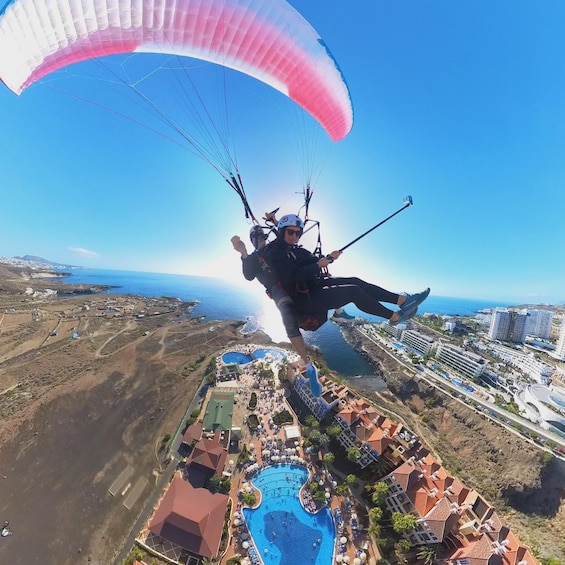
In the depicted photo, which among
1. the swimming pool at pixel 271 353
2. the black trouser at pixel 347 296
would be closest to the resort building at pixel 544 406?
the swimming pool at pixel 271 353

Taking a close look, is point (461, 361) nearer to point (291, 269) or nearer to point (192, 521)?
point (192, 521)

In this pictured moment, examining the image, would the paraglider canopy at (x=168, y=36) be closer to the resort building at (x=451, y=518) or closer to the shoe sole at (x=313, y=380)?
the shoe sole at (x=313, y=380)

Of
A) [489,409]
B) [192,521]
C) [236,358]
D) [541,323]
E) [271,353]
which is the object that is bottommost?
[192,521]

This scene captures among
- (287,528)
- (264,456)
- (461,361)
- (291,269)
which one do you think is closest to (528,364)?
(461,361)

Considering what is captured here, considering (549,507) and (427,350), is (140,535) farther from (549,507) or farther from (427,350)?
(427,350)

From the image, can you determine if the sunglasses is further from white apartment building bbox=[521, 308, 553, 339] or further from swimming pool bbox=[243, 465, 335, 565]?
white apartment building bbox=[521, 308, 553, 339]
